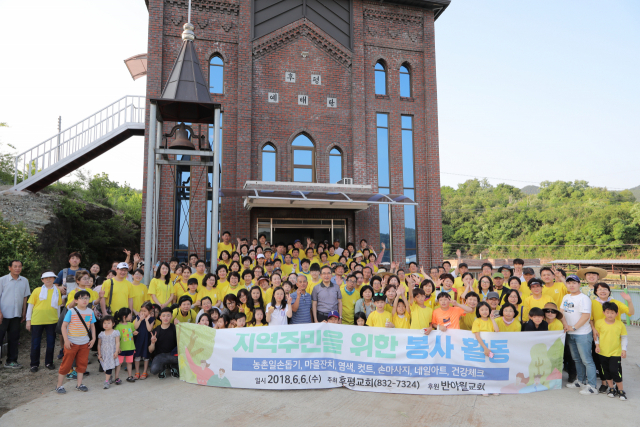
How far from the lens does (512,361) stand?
620 centimetres

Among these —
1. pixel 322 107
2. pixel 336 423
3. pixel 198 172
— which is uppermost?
pixel 322 107

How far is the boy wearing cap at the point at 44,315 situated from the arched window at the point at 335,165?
10212 millimetres

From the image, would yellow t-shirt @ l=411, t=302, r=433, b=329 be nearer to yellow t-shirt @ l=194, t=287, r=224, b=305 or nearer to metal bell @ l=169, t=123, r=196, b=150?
yellow t-shirt @ l=194, t=287, r=224, b=305

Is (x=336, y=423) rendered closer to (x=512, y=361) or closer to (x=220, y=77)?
(x=512, y=361)

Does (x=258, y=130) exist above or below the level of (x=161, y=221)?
above

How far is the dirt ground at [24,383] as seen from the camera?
5852mm

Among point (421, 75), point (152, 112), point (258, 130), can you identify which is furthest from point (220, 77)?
point (421, 75)

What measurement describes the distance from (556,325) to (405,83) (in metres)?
12.6

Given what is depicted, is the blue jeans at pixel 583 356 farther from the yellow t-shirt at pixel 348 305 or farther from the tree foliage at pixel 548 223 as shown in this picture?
the tree foliage at pixel 548 223

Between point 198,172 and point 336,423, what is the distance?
11165 millimetres

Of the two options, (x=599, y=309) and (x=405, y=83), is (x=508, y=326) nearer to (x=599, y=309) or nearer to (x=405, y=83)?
(x=599, y=309)

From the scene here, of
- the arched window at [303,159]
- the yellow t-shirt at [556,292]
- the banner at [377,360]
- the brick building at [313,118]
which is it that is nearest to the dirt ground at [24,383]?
the banner at [377,360]

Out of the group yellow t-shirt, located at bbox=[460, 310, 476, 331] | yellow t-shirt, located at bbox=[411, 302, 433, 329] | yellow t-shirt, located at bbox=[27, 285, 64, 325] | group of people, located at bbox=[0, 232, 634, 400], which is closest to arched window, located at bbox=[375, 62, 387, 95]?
group of people, located at bbox=[0, 232, 634, 400]

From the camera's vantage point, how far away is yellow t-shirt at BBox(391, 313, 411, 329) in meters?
6.60
